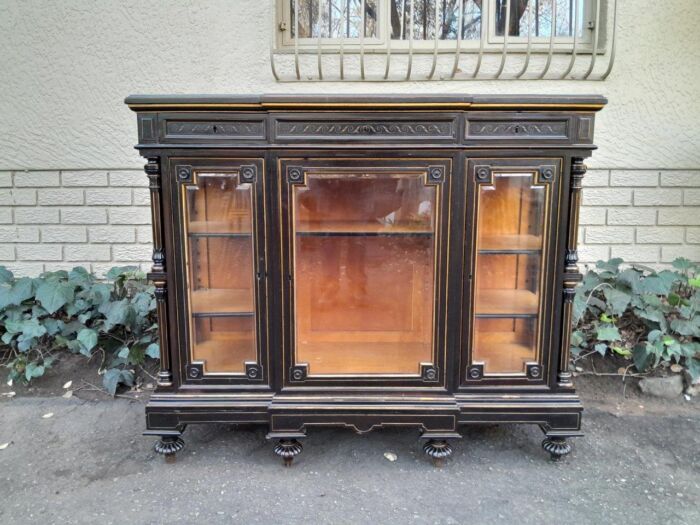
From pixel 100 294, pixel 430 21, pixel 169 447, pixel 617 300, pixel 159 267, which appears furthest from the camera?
pixel 430 21

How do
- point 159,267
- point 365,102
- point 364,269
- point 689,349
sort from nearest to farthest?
1. point 365,102
2. point 159,267
3. point 364,269
4. point 689,349

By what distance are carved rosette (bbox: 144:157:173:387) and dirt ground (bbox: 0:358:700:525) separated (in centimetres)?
45

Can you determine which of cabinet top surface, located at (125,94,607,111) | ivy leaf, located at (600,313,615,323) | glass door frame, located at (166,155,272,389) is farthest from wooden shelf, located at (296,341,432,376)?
ivy leaf, located at (600,313,615,323)

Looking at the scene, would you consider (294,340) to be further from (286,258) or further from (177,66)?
(177,66)

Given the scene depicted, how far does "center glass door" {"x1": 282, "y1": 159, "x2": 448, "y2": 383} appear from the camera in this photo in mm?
1841

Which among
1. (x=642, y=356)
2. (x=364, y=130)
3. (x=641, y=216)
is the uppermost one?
(x=364, y=130)

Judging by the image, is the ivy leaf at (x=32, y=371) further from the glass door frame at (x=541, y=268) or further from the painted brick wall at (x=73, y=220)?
the glass door frame at (x=541, y=268)

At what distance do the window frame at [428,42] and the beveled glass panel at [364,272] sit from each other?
1278mm

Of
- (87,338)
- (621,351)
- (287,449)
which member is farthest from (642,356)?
(87,338)

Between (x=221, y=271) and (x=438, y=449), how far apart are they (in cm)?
122

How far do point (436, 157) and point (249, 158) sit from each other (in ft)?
2.47

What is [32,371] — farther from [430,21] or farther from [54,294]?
Answer: [430,21]

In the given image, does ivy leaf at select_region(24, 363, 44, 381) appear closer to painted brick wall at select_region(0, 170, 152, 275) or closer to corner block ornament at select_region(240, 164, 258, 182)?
painted brick wall at select_region(0, 170, 152, 275)

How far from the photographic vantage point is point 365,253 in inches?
80.5
